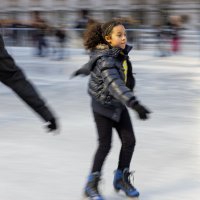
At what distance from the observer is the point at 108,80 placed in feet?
14.3

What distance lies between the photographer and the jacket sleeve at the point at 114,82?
13.9 feet

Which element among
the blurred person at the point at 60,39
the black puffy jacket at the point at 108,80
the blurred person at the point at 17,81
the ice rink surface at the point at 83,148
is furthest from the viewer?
the blurred person at the point at 60,39

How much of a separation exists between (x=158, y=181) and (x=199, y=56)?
1405cm

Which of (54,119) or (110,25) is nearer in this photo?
(54,119)

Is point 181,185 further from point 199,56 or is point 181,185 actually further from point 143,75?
point 199,56

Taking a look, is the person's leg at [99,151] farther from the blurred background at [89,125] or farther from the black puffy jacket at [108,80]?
the blurred background at [89,125]

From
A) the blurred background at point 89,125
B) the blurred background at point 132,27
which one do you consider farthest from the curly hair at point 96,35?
the blurred background at point 132,27

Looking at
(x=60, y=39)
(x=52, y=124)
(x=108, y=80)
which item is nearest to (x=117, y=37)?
(x=108, y=80)

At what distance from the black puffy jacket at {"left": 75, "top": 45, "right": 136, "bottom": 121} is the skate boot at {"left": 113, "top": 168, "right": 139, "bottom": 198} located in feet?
1.72

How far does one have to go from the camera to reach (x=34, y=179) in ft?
17.8

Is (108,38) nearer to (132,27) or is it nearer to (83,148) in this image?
(83,148)

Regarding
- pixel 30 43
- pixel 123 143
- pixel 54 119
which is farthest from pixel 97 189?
pixel 30 43

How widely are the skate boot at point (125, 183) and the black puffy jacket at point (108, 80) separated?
20.7 inches

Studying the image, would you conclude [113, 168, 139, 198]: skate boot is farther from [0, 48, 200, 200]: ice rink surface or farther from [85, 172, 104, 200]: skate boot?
[85, 172, 104, 200]: skate boot
